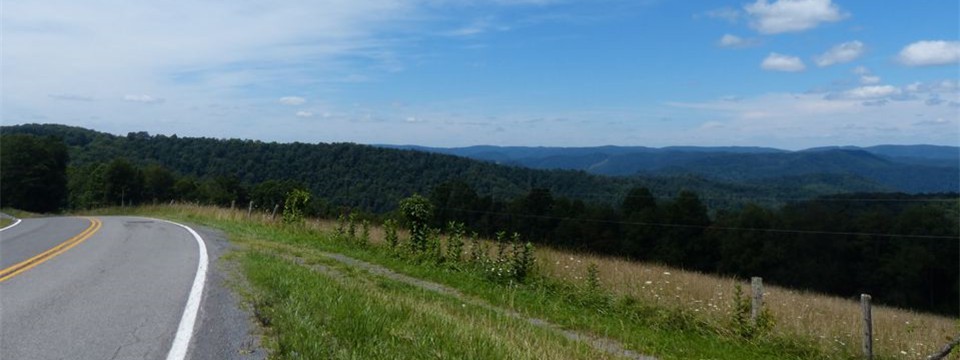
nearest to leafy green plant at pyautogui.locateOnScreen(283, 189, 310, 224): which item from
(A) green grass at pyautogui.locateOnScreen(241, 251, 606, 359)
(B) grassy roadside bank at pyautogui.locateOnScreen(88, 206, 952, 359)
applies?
(B) grassy roadside bank at pyautogui.locateOnScreen(88, 206, 952, 359)

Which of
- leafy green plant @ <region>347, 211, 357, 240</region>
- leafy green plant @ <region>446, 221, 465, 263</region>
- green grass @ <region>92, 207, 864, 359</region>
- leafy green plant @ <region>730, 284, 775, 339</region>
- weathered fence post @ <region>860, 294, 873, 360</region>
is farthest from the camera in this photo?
leafy green plant @ <region>347, 211, 357, 240</region>

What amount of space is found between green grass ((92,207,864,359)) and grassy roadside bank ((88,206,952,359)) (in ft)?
0.05

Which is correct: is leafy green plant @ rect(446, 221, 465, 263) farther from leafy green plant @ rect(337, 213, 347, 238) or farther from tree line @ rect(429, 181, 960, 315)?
tree line @ rect(429, 181, 960, 315)

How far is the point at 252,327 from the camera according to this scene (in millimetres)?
6746

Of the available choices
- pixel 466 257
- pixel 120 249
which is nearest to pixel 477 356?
pixel 466 257

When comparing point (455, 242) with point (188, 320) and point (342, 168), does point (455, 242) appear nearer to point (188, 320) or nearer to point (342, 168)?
point (188, 320)

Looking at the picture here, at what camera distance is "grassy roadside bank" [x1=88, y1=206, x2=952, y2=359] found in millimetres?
6035

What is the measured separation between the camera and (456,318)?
7977mm

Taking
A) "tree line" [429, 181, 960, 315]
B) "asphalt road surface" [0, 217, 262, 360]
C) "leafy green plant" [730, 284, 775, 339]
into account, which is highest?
"asphalt road surface" [0, 217, 262, 360]

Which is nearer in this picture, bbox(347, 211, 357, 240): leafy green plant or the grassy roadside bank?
the grassy roadside bank

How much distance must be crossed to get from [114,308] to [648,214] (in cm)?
6803

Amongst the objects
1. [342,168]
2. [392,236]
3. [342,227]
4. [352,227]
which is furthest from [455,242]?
[342,168]

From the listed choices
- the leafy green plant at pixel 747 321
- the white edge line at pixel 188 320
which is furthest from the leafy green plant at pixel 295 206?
the leafy green plant at pixel 747 321

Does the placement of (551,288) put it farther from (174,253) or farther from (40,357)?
(40,357)
